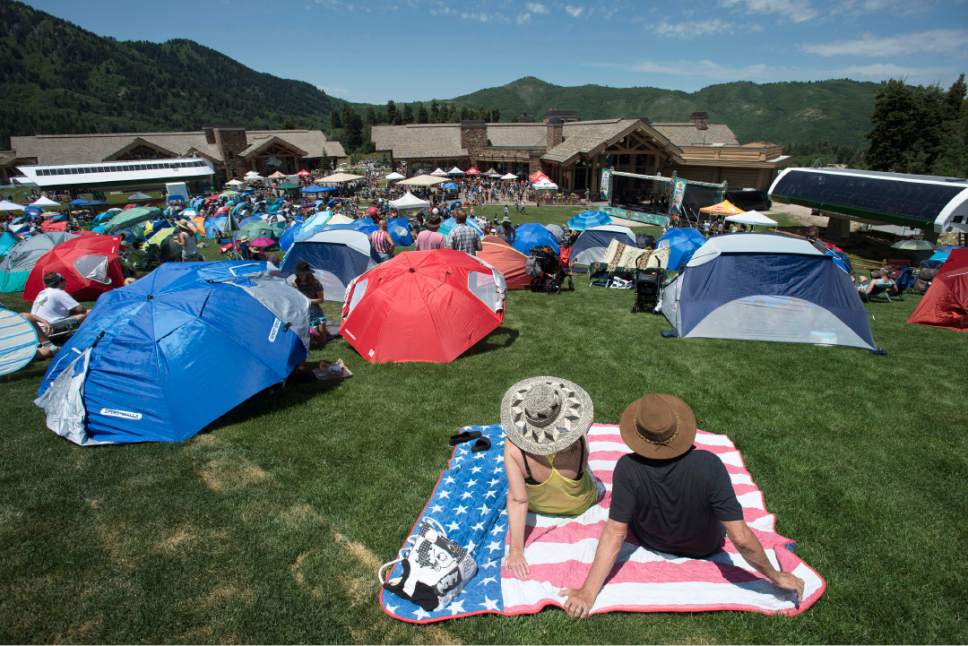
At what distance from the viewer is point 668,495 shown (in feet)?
9.78

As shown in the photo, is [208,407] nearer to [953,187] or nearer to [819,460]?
[819,460]

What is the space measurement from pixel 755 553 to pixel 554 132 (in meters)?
36.4

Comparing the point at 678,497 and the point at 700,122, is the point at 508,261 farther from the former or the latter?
the point at 700,122

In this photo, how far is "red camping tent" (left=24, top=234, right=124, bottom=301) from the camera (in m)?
10.7

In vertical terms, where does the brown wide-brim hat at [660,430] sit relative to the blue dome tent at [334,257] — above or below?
above

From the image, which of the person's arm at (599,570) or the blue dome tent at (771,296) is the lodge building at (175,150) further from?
the person's arm at (599,570)

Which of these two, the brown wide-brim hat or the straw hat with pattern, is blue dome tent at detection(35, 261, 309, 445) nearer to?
the straw hat with pattern

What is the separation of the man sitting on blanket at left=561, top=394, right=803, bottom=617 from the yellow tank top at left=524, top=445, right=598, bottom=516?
56cm

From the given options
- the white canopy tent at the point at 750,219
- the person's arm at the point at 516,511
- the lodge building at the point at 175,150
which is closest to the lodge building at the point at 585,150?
the lodge building at the point at 175,150

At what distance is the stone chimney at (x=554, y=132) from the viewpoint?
35.3 m

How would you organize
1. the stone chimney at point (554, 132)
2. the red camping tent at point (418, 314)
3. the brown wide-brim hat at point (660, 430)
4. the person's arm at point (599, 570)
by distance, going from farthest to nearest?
the stone chimney at point (554, 132) → the red camping tent at point (418, 314) → the person's arm at point (599, 570) → the brown wide-brim hat at point (660, 430)

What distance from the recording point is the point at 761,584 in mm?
3256

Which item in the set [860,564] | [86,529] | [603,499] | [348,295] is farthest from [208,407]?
[860,564]

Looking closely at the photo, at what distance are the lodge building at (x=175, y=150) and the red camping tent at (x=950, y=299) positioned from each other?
145 feet
